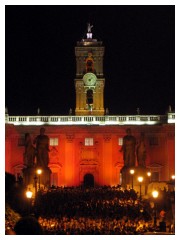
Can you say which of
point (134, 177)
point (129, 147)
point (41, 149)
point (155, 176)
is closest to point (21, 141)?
point (155, 176)

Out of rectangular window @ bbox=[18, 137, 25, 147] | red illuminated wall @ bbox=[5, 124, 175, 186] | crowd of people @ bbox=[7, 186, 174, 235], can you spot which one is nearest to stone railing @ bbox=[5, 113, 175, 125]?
red illuminated wall @ bbox=[5, 124, 175, 186]

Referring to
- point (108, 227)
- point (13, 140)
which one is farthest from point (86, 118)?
point (108, 227)

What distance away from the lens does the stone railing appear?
45.4 metres

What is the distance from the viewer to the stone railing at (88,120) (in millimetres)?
45406

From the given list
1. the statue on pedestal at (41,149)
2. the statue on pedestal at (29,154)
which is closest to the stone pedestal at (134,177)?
the statue on pedestal at (41,149)

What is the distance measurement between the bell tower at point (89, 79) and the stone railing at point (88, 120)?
4.91ft

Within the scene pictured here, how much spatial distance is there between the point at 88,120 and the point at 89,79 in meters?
4.05

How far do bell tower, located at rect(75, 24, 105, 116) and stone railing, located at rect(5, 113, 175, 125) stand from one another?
1496 mm

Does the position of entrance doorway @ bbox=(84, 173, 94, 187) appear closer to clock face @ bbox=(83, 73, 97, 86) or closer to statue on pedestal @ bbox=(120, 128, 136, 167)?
clock face @ bbox=(83, 73, 97, 86)

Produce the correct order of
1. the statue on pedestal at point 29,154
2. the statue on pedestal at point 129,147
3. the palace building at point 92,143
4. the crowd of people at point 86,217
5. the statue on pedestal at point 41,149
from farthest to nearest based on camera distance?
1. the palace building at point 92,143
2. the statue on pedestal at point 129,147
3. the statue on pedestal at point 41,149
4. the statue on pedestal at point 29,154
5. the crowd of people at point 86,217

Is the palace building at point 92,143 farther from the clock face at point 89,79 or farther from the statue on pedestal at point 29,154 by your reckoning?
the statue on pedestal at point 29,154

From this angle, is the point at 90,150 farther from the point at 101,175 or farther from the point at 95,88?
the point at 95,88

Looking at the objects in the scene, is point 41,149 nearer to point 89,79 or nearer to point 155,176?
point 155,176

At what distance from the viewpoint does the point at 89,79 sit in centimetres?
4691
